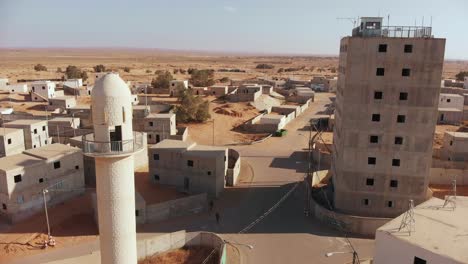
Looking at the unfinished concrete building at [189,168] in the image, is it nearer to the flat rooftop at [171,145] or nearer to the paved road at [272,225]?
the flat rooftop at [171,145]

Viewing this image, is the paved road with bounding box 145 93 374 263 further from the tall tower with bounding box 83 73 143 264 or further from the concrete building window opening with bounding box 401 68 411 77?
the concrete building window opening with bounding box 401 68 411 77

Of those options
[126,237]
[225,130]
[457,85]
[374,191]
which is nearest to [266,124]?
[225,130]

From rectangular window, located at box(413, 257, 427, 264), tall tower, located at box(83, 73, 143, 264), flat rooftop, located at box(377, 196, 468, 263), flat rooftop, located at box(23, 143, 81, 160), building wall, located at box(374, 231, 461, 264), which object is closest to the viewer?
tall tower, located at box(83, 73, 143, 264)

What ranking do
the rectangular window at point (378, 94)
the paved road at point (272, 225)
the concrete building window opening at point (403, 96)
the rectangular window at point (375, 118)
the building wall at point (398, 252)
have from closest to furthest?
the building wall at point (398, 252) → the paved road at point (272, 225) → the concrete building window opening at point (403, 96) → the rectangular window at point (378, 94) → the rectangular window at point (375, 118)

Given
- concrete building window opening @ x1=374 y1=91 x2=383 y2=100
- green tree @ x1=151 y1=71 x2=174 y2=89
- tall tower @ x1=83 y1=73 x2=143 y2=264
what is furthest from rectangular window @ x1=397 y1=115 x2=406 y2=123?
green tree @ x1=151 y1=71 x2=174 y2=89

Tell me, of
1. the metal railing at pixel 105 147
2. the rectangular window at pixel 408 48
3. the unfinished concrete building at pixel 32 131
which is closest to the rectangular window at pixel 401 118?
the rectangular window at pixel 408 48
